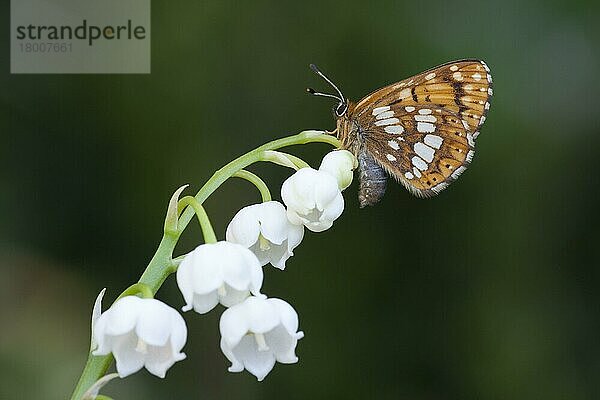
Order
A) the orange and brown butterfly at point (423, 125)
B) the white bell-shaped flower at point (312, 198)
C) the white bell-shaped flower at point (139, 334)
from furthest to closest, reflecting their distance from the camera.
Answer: the orange and brown butterfly at point (423, 125) → the white bell-shaped flower at point (312, 198) → the white bell-shaped flower at point (139, 334)

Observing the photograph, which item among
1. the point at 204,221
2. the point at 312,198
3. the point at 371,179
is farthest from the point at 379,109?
the point at 204,221

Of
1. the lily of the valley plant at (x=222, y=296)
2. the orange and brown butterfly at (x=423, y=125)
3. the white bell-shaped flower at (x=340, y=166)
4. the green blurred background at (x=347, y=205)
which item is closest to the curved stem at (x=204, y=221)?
the lily of the valley plant at (x=222, y=296)

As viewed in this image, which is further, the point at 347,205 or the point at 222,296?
the point at 347,205

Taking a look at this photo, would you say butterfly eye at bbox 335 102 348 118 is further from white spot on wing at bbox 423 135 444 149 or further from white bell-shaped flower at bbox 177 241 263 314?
white bell-shaped flower at bbox 177 241 263 314

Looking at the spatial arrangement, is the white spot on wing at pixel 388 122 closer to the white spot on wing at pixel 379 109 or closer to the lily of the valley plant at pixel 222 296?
the white spot on wing at pixel 379 109

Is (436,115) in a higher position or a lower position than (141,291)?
higher

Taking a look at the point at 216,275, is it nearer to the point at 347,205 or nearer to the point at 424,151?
the point at 424,151

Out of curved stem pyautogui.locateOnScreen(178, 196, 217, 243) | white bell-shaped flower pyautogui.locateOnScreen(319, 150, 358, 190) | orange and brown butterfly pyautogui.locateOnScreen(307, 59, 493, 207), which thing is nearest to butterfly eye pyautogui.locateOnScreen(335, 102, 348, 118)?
orange and brown butterfly pyautogui.locateOnScreen(307, 59, 493, 207)
